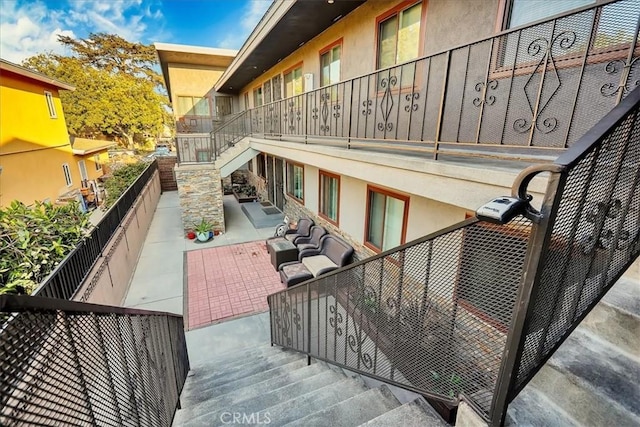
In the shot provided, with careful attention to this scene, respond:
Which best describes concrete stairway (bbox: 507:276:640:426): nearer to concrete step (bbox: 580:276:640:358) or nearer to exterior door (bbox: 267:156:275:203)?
concrete step (bbox: 580:276:640:358)

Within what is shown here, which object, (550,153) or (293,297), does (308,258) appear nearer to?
(293,297)

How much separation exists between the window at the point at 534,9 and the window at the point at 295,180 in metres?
7.20

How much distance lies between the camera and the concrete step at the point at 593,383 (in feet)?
4.81

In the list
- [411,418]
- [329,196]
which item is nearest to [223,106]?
[329,196]

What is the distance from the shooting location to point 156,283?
7.11m

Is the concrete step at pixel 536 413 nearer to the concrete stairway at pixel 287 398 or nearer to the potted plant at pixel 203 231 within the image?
the concrete stairway at pixel 287 398

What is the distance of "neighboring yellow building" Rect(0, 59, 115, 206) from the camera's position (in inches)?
449

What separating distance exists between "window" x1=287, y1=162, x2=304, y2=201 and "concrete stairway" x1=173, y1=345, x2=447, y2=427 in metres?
6.56

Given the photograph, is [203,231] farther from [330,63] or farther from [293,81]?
[330,63]

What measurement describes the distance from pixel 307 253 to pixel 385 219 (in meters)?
2.64

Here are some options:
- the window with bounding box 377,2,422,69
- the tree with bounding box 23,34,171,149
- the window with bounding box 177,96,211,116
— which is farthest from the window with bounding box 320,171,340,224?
the tree with bounding box 23,34,171,149

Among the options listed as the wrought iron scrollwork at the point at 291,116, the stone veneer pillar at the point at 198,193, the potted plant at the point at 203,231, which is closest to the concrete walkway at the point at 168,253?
the potted plant at the point at 203,231

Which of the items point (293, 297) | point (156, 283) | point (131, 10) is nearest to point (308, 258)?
point (293, 297)

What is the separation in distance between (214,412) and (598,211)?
348 cm
